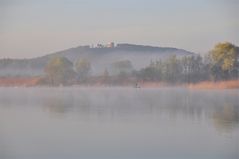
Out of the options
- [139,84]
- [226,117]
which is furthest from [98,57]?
[226,117]

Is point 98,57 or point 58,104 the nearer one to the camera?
point 98,57

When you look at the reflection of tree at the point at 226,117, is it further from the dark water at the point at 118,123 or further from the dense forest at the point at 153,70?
the dense forest at the point at 153,70

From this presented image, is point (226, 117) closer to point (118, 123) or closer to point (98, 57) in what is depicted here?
point (118, 123)

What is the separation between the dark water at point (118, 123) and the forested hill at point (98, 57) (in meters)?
0.15

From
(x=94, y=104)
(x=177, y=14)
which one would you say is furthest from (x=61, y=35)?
(x=177, y=14)

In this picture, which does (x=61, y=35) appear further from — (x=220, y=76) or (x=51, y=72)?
(x=220, y=76)

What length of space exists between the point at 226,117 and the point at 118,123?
0.79 metres

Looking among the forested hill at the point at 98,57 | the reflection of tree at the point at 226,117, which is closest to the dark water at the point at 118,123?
the reflection of tree at the point at 226,117

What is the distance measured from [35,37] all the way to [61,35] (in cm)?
18

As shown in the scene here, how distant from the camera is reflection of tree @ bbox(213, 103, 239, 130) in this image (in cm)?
272

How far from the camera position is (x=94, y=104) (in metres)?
2.95

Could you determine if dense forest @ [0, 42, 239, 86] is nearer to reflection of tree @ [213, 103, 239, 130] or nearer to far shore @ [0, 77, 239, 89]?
far shore @ [0, 77, 239, 89]

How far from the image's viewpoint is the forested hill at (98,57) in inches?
105

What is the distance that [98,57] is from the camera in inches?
107
